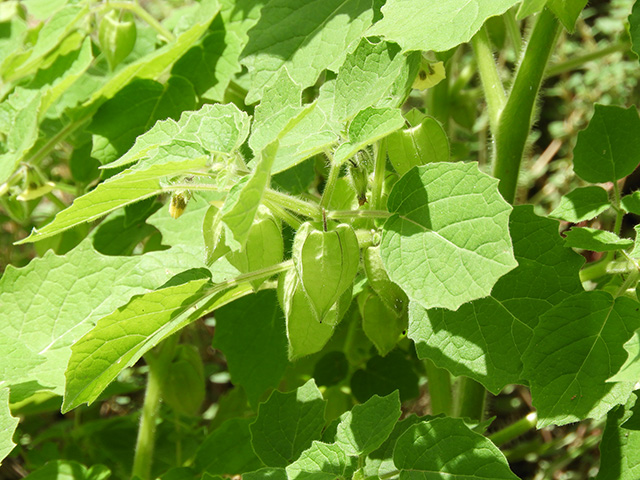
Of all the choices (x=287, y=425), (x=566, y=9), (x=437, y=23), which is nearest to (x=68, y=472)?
(x=287, y=425)

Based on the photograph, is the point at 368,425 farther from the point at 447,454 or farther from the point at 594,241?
the point at 594,241

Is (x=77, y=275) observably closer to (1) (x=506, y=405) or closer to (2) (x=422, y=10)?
(2) (x=422, y=10)

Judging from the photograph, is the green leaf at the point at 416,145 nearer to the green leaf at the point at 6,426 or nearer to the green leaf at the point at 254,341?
the green leaf at the point at 254,341

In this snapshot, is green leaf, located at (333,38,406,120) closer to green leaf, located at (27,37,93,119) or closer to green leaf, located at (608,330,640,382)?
green leaf, located at (608,330,640,382)

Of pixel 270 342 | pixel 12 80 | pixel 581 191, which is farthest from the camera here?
pixel 12 80

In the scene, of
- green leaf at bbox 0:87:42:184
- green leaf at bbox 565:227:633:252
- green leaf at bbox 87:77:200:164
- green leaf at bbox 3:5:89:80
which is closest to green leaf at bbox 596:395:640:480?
green leaf at bbox 565:227:633:252

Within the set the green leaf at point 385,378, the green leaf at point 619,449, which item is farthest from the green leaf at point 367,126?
the green leaf at point 385,378

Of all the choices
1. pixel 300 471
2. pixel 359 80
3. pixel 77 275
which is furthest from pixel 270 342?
pixel 359 80
